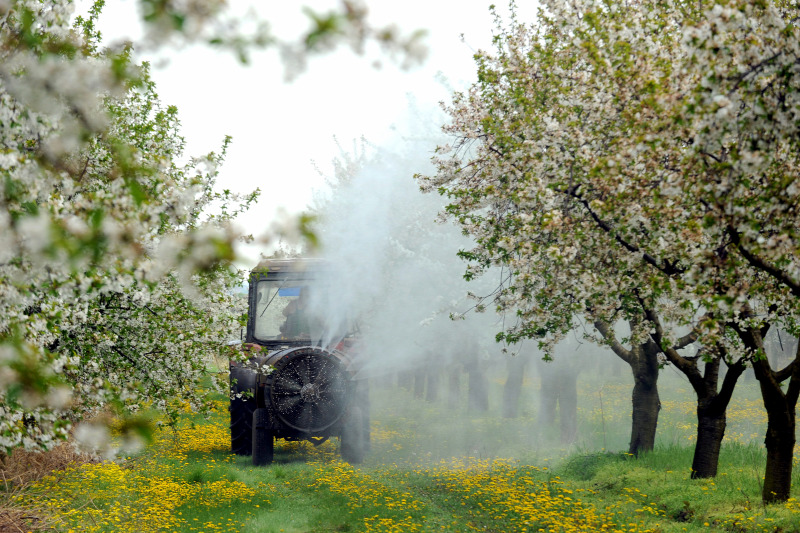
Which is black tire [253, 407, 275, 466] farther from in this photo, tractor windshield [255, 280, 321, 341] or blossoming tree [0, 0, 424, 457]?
blossoming tree [0, 0, 424, 457]

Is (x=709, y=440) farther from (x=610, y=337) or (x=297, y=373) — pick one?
(x=297, y=373)

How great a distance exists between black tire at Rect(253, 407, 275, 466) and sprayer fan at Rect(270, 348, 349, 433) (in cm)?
32

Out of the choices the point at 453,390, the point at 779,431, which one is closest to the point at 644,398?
the point at 779,431

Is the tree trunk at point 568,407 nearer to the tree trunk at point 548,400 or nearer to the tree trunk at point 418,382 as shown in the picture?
the tree trunk at point 548,400

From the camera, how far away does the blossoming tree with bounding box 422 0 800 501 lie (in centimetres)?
441

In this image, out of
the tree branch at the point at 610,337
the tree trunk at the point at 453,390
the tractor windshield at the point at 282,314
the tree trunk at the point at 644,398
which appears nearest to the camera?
the tree branch at the point at 610,337

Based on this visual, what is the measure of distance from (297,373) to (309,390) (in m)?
0.43

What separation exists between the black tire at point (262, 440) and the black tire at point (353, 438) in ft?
5.05

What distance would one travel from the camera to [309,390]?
1314 centimetres

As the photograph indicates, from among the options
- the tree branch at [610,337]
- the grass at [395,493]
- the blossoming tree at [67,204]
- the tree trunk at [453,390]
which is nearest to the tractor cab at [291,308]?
the grass at [395,493]

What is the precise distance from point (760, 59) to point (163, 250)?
4056 mm

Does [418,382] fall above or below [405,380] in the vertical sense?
above

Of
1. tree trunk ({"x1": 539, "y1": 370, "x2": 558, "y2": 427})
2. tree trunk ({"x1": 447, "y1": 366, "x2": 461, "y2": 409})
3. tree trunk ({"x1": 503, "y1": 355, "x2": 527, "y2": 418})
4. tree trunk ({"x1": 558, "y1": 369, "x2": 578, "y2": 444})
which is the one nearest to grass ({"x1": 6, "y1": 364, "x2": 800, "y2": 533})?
tree trunk ({"x1": 558, "y1": 369, "x2": 578, "y2": 444})

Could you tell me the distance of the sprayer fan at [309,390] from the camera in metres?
13.0
